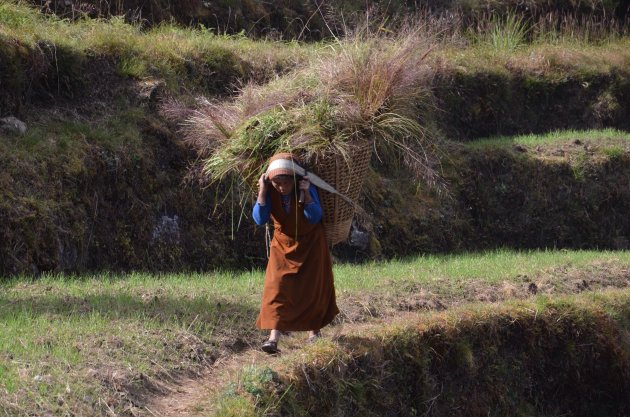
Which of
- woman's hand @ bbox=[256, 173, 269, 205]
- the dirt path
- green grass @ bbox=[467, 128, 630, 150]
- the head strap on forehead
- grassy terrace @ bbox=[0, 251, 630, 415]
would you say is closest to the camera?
grassy terrace @ bbox=[0, 251, 630, 415]

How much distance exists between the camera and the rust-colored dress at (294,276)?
702cm

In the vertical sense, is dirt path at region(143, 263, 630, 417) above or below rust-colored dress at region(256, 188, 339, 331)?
below

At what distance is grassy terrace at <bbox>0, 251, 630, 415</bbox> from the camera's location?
601 centimetres

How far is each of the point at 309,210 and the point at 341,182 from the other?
36cm

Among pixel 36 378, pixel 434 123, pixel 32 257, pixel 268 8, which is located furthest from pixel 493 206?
pixel 36 378

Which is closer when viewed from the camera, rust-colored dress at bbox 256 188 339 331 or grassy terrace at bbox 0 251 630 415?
grassy terrace at bbox 0 251 630 415

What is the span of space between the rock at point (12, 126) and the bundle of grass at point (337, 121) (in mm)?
2837

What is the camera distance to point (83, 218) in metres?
9.62

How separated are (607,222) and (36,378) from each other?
404 inches

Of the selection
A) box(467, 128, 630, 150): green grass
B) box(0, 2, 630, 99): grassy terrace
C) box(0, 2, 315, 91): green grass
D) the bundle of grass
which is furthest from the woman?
box(467, 128, 630, 150): green grass

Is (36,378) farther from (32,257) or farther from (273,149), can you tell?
(32,257)

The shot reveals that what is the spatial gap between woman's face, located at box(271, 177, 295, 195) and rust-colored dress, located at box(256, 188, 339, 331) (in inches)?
5.9

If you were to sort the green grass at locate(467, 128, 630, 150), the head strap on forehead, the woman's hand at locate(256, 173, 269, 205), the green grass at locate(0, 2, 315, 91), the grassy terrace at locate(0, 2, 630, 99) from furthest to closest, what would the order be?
the green grass at locate(467, 128, 630, 150)
the green grass at locate(0, 2, 315, 91)
the grassy terrace at locate(0, 2, 630, 99)
the woman's hand at locate(256, 173, 269, 205)
the head strap on forehead

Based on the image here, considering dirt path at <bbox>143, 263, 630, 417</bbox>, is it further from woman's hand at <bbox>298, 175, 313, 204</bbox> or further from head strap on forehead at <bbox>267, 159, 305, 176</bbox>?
head strap on forehead at <bbox>267, 159, 305, 176</bbox>
